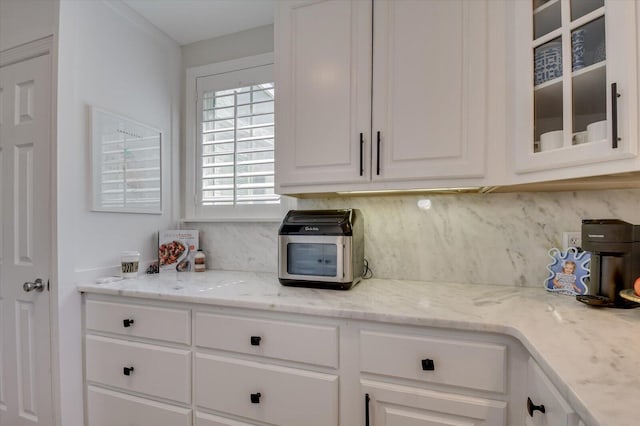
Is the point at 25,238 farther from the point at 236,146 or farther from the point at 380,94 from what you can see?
the point at 380,94

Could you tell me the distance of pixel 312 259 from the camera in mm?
1540

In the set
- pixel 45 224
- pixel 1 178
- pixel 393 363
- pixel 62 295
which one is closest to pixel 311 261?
pixel 393 363

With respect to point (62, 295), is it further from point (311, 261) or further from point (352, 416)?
point (352, 416)

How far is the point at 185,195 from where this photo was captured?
2.29 meters

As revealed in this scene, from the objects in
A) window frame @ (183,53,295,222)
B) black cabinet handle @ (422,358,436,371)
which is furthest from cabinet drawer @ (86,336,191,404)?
black cabinet handle @ (422,358,436,371)

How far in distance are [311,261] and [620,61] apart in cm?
127

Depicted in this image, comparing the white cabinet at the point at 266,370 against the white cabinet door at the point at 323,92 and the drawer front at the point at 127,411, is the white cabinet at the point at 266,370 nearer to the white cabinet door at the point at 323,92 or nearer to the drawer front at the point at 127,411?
the drawer front at the point at 127,411

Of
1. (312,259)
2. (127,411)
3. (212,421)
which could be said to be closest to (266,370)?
(212,421)

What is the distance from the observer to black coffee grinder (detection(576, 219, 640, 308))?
1.11m

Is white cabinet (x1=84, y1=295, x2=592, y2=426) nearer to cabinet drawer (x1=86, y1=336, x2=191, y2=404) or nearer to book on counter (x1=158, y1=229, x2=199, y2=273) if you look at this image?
cabinet drawer (x1=86, y1=336, x2=191, y2=404)

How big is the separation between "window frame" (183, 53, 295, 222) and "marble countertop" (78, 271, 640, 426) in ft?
1.32

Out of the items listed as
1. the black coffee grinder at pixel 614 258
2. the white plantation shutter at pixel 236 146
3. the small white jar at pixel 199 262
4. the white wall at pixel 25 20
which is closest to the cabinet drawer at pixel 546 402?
the black coffee grinder at pixel 614 258

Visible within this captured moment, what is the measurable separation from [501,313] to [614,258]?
0.45 meters

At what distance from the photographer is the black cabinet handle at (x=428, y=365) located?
107 cm
